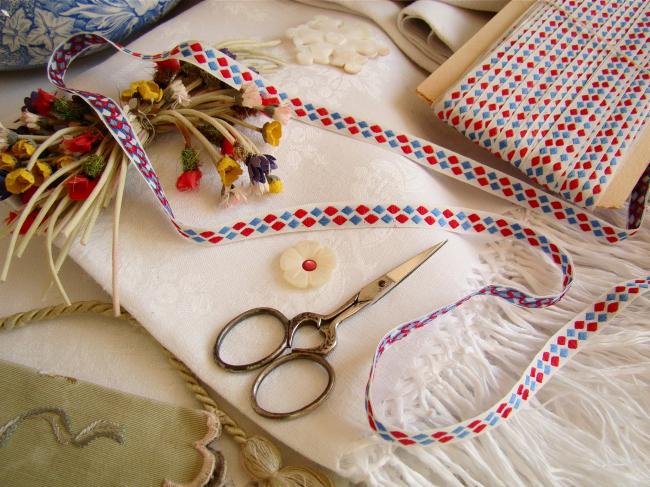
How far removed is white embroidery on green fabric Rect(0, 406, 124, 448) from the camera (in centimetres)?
49

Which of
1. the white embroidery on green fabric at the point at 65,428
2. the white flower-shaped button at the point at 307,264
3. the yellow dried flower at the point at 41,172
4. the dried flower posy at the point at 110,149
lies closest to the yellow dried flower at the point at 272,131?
the dried flower posy at the point at 110,149

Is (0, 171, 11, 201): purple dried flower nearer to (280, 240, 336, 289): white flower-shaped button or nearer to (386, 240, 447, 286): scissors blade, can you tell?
(280, 240, 336, 289): white flower-shaped button

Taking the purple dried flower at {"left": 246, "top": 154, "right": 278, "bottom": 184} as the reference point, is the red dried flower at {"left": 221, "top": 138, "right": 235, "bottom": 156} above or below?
below

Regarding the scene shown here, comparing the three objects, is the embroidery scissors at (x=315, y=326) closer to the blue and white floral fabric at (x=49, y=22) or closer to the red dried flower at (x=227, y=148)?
the red dried flower at (x=227, y=148)

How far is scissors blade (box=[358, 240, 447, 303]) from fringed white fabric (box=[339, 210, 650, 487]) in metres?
0.06

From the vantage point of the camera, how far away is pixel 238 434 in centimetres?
52

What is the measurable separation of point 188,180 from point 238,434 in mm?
274

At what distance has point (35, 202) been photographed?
1.89 feet

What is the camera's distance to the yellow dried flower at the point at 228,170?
600 mm

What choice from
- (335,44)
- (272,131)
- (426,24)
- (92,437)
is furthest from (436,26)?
(92,437)

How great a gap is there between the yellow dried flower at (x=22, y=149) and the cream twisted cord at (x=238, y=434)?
156 mm

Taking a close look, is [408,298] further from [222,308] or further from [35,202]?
[35,202]

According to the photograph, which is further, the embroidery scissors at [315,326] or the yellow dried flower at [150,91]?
the yellow dried flower at [150,91]

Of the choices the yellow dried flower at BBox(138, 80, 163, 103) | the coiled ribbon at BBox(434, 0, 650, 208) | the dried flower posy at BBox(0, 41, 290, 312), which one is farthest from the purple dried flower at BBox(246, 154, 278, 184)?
the coiled ribbon at BBox(434, 0, 650, 208)
